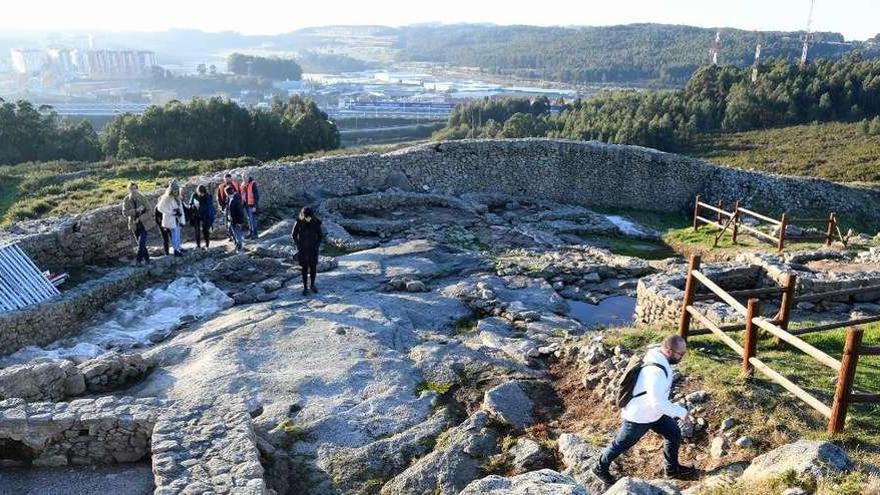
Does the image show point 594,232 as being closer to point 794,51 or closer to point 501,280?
point 501,280

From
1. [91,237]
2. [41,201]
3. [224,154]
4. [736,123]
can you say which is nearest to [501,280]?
[91,237]

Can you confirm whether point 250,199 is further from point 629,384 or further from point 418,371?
point 629,384

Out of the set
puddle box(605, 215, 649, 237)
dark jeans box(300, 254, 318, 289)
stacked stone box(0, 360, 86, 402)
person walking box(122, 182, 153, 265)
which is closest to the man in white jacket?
stacked stone box(0, 360, 86, 402)

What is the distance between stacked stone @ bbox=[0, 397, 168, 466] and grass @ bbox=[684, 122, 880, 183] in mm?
46682

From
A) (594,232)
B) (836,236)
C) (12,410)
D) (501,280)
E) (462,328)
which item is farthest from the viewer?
(594,232)

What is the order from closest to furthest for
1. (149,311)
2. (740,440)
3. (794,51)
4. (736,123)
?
(740,440) < (149,311) < (736,123) < (794,51)

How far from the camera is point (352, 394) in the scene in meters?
9.52

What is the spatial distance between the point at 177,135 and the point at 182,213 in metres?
33.6

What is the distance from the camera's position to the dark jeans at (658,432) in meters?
6.42

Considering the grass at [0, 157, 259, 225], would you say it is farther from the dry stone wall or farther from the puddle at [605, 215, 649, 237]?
the puddle at [605, 215, 649, 237]

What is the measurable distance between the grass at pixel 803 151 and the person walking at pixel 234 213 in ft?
132

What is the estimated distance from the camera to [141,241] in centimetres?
1480

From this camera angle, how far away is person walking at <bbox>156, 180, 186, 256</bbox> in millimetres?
14898

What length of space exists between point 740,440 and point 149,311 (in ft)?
38.3
